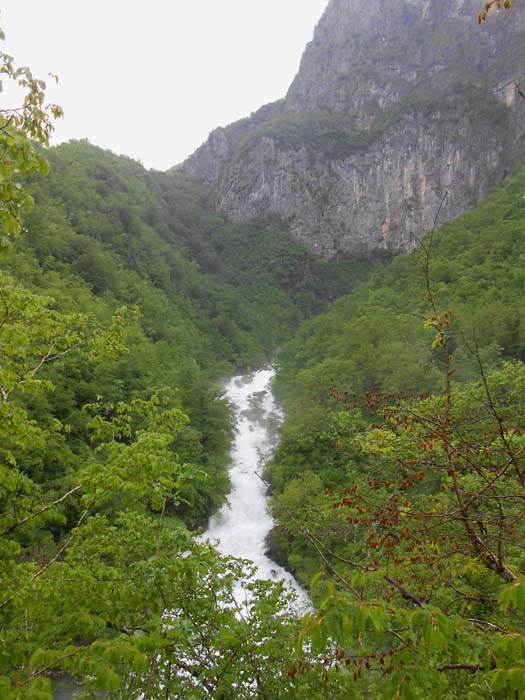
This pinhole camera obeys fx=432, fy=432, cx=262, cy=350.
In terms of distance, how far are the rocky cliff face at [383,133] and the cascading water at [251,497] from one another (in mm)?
52709

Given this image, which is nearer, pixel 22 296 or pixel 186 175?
pixel 22 296

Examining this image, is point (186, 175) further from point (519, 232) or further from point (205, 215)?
point (519, 232)

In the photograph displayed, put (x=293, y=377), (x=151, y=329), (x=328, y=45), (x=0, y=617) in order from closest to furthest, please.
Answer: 1. (x=0, y=617)
2. (x=151, y=329)
3. (x=293, y=377)
4. (x=328, y=45)

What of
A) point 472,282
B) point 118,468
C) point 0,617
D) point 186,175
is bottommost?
point 472,282

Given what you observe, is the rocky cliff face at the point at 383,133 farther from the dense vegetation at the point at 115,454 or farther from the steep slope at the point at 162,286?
the dense vegetation at the point at 115,454

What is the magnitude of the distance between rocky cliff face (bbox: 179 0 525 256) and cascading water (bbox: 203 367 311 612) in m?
52.7

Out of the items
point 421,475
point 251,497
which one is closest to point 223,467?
point 251,497

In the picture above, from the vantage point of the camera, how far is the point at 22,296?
4.72 meters

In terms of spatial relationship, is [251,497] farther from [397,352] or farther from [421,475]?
[421,475]

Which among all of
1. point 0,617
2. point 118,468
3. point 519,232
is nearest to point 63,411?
point 0,617

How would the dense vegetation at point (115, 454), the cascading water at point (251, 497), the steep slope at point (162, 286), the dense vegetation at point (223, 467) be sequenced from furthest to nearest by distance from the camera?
the steep slope at point (162, 286) → the cascading water at point (251, 497) → the dense vegetation at point (115, 454) → the dense vegetation at point (223, 467)

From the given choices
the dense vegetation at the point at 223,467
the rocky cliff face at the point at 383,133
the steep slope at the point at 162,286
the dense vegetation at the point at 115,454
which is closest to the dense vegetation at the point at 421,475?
the dense vegetation at the point at 223,467

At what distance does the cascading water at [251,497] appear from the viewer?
1653 cm

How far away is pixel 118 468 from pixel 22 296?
2.15 meters
